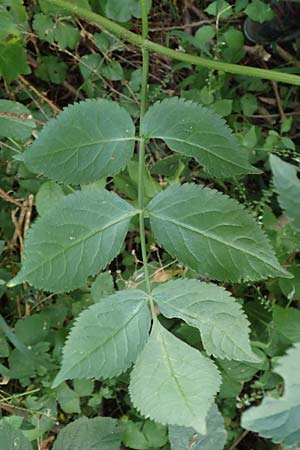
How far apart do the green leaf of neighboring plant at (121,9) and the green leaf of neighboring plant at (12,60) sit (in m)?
0.31

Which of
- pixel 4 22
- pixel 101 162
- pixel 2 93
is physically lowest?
pixel 2 93

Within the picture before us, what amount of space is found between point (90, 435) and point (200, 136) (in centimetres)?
81

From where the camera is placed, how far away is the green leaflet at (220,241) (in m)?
1.35

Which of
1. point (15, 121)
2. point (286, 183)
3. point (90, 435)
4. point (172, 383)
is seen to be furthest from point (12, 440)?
point (286, 183)

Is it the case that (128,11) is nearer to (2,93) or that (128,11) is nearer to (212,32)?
(212,32)

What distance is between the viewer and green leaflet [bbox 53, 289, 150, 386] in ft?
4.14

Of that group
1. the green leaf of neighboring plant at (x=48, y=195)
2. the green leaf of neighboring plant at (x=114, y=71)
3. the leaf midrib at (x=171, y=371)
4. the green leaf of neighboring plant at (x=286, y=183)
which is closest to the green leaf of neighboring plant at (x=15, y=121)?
the green leaf of neighboring plant at (x=48, y=195)

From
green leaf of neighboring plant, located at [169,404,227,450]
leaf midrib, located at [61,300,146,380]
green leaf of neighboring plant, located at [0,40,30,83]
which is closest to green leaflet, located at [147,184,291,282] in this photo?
leaf midrib, located at [61,300,146,380]

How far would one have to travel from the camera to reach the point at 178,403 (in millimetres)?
1185

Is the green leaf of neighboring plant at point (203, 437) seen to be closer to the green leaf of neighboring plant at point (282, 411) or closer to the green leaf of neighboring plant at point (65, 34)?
the green leaf of neighboring plant at point (282, 411)

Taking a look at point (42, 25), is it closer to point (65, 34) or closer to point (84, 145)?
point (65, 34)

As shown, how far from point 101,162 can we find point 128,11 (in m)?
0.92

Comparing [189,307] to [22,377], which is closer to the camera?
[189,307]

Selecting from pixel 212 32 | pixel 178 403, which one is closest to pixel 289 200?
pixel 178 403
